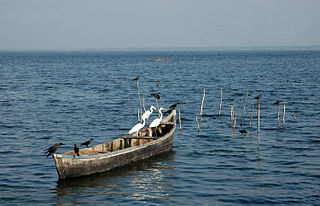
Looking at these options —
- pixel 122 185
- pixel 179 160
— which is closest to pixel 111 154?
pixel 122 185

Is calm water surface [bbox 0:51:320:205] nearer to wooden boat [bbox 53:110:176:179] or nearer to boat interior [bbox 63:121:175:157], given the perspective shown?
wooden boat [bbox 53:110:176:179]

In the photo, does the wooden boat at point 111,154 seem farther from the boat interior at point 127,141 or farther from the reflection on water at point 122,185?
the reflection on water at point 122,185

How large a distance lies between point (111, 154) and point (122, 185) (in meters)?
1.65

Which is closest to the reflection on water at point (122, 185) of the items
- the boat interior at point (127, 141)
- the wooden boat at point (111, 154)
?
the wooden boat at point (111, 154)

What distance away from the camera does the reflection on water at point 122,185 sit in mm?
13300

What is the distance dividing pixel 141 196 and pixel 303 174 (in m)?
7.25

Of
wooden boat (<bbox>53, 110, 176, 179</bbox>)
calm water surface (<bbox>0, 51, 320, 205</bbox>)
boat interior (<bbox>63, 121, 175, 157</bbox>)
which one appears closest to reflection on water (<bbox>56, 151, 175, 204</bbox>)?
calm water surface (<bbox>0, 51, 320, 205</bbox>)

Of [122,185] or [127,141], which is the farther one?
[127,141]

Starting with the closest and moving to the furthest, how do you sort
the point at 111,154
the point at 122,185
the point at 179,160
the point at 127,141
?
the point at 122,185 → the point at 111,154 → the point at 179,160 → the point at 127,141

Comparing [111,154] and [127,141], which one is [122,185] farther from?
[127,141]

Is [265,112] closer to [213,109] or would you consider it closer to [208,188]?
[213,109]

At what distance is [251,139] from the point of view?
21.8m

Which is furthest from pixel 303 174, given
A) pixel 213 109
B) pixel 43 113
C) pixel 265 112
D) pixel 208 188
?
pixel 43 113

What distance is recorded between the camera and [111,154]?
15.5m
